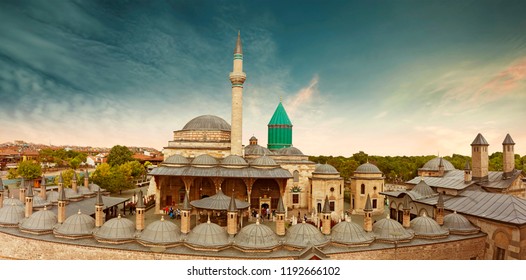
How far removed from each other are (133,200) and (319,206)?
862 centimetres

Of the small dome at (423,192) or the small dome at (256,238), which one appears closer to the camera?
the small dome at (256,238)

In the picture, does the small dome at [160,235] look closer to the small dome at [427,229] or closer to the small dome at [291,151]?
the small dome at [427,229]

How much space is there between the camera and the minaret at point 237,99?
13.6 meters

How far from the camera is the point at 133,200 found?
1431 cm

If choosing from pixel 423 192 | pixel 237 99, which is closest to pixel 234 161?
pixel 237 99

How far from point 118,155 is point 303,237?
2129 cm

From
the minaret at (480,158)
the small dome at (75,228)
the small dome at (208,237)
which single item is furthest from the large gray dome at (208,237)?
the minaret at (480,158)

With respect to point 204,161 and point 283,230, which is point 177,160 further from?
point 283,230

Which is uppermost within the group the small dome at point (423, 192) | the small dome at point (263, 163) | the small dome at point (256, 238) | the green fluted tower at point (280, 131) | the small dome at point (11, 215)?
the green fluted tower at point (280, 131)

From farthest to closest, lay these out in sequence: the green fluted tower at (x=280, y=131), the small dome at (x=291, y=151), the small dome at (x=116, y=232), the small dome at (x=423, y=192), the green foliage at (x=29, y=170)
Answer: the green fluted tower at (x=280, y=131)
the green foliage at (x=29, y=170)
the small dome at (x=291, y=151)
the small dome at (x=423, y=192)
the small dome at (x=116, y=232)

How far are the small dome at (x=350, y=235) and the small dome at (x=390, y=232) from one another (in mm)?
316

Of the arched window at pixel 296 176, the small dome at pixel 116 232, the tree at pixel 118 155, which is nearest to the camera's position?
the small dome at pixel 116 232

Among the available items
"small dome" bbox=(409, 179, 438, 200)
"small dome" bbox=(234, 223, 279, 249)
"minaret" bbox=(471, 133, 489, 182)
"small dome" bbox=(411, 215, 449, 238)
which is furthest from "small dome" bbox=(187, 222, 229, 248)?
"minaret" bbox=(471, 133, 489, 182)
